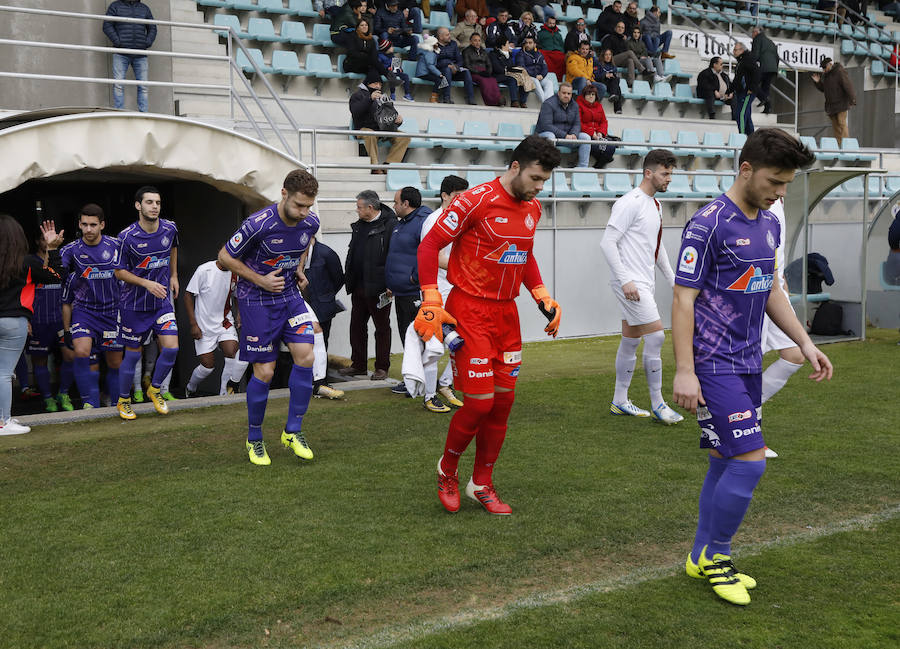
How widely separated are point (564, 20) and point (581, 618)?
743 inches

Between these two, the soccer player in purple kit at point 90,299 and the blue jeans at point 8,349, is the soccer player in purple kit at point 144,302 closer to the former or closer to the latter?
the soccer player in purple kit at point 90,299

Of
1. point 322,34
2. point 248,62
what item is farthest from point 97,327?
point 322,34

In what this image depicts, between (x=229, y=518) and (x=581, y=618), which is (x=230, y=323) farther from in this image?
(x=581, y=618)

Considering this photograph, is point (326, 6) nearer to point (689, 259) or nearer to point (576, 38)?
point (576, 38)

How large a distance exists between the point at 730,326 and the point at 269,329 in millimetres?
3590

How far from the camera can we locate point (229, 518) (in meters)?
5.32

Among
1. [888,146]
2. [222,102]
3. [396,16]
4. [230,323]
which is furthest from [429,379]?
[888,146]

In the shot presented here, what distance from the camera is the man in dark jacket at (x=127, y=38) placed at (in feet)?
39.2

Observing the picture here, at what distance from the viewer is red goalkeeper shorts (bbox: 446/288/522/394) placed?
5.09m

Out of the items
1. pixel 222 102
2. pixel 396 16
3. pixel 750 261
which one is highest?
pixel 396 16

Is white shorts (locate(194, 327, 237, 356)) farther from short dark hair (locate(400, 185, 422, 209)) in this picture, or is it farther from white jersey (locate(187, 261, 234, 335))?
short dark hair (locate(400, 185, 422, 209))

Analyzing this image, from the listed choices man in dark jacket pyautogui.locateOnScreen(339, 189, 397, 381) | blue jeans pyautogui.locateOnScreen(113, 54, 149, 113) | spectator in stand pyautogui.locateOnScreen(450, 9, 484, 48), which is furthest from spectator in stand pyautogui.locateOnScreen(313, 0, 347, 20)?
man in dark jacket pyautogui.locateOnScreen(339, 189, 397, 381)

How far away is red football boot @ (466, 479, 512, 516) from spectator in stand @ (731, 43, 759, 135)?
15.6 metres

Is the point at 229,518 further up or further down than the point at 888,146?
further down
